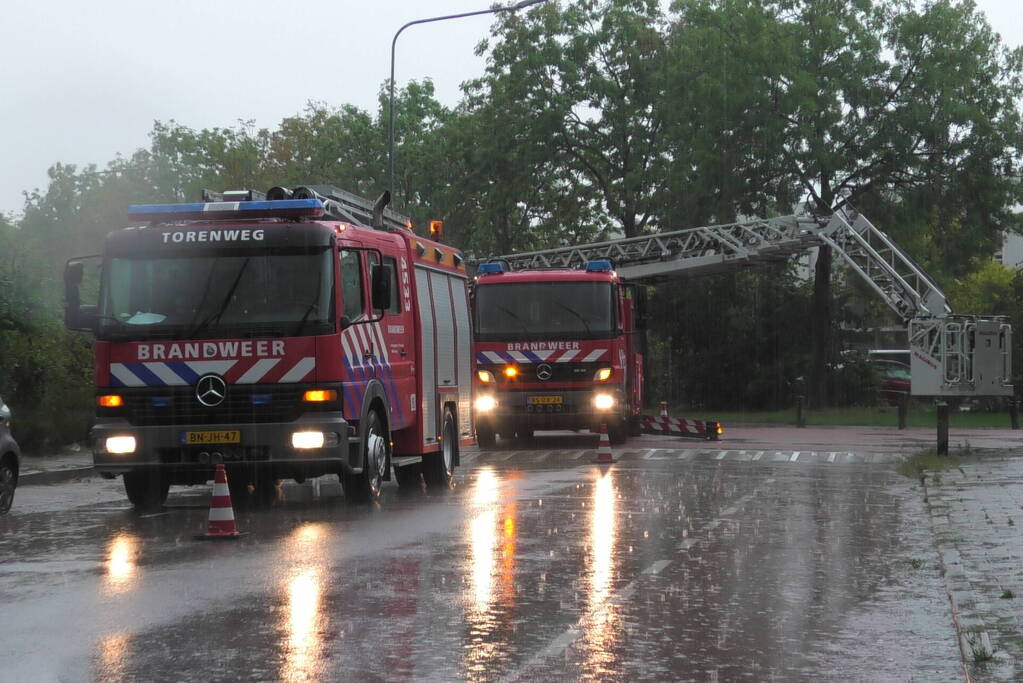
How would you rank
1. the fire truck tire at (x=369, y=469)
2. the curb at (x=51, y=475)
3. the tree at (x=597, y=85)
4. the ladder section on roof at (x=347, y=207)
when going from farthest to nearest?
the tree at (x=597, y=85), the curb at (x=51, y=475), the ladder section on roof at (x=347, y=207), the fire truck tire at (x=369, y=469)

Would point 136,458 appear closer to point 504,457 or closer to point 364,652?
point 364,652

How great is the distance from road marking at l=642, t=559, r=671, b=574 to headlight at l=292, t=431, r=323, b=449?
4.59 metres

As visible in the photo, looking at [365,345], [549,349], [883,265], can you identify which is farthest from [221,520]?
[883,265]

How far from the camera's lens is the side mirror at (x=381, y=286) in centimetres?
1566

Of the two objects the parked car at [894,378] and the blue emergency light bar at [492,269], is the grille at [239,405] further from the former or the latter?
the parked car at [894,378]

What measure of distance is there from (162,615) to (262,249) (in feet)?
22.5

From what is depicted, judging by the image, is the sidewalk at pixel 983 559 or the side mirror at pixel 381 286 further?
the side mirror at pixel 381 286

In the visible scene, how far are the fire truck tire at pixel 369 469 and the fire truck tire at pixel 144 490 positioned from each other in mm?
1849

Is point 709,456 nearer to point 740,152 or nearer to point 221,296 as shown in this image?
point 221,296

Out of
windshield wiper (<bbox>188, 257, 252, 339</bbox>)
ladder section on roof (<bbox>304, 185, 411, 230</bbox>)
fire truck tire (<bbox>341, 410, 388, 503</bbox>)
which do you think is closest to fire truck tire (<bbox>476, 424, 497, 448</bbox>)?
ladder section on roof (<bbox>304, 185, 411, 230</bbox>)

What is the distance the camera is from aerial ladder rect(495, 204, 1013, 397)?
34.6 metres

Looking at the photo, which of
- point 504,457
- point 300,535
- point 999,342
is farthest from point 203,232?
point 999,342

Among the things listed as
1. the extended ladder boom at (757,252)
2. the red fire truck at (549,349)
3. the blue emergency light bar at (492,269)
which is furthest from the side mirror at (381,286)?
the extended ladder boom at (757,252)

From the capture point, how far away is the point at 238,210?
1578 cm
